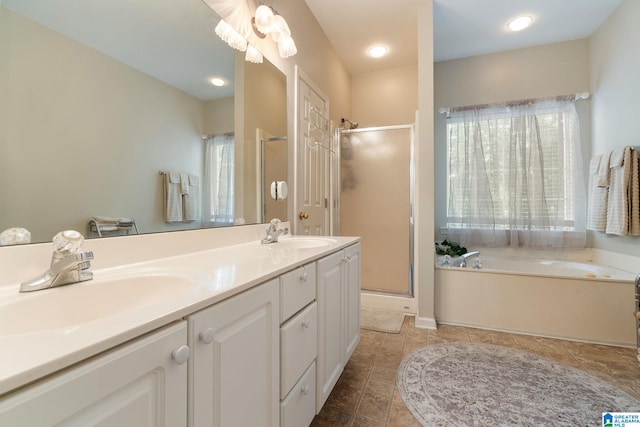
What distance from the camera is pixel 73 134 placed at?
2.61 ft

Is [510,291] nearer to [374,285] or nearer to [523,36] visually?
[374,285]

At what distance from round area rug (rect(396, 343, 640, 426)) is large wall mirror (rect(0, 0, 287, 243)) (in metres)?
1.41

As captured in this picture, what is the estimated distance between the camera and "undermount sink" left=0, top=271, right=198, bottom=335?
0.57 meters

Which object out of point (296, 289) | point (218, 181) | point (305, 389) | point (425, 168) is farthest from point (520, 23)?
point (305, 389)

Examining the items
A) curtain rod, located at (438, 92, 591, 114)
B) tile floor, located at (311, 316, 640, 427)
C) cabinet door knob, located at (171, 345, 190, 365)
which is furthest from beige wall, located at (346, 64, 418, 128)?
cabinet door knob, located at (171, 345, 190, 365)

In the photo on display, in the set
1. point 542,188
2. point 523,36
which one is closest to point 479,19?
point 523,36

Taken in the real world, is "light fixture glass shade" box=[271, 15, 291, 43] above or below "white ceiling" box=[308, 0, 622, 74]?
below

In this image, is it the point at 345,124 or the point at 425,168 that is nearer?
the point at 425,168

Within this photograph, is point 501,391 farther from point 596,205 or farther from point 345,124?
point 345,124

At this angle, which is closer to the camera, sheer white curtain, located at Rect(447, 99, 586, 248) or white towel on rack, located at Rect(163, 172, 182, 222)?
white towel on rack, located at Rect(163, 172, 182, 222)

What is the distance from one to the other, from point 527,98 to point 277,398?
3581 millimetres

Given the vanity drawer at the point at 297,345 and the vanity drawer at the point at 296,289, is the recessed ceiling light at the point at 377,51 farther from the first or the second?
the vanity drawer at the point at 297,345

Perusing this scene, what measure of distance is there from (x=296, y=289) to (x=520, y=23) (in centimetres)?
318

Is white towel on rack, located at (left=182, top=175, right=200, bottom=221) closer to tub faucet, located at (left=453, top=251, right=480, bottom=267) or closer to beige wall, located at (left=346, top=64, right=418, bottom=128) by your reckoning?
tub faucet, located at (left=453, top=251, right=480, bottom=267)
